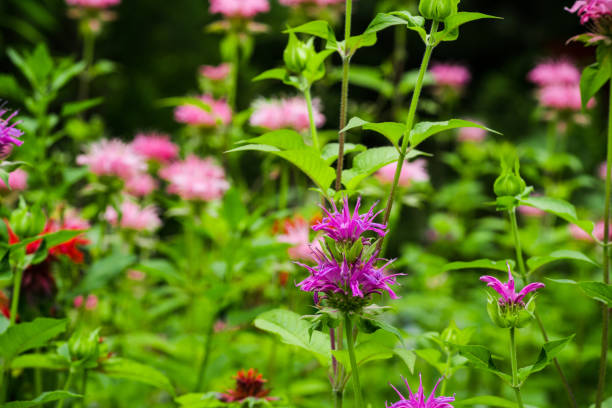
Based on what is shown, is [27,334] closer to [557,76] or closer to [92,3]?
[92,3]

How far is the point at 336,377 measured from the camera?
0.74 m

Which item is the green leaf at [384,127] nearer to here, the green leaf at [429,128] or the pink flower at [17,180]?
the green leaf at [429,128]

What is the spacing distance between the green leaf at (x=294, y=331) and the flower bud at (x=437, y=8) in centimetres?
39

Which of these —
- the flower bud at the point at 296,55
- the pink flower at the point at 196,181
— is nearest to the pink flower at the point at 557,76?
the pink flower at the point at 196,181

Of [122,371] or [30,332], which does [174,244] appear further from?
[30,332]

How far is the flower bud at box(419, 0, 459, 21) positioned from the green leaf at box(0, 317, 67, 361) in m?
0.59

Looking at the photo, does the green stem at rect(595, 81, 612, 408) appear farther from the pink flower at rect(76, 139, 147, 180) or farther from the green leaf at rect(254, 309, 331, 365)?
the pink flower at rect(76, 139, 147, 180)

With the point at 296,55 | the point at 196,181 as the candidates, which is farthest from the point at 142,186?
the point at 296,55

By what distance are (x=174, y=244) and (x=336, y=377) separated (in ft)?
3.95

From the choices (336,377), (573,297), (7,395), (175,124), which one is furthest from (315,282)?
(175,124)

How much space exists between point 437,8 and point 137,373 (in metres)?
0.66

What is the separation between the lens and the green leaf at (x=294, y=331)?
28.9 inches

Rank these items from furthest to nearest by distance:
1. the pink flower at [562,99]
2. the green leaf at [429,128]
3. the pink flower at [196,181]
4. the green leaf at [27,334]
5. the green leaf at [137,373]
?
the pink flower at [562,99] → the pink flower at [196,181] → the green leaf at [137,373] → the green leaf at [27,334] → the green leaf at [429,128]

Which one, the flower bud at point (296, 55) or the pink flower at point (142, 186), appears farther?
the pink flower at point (142, 186)
